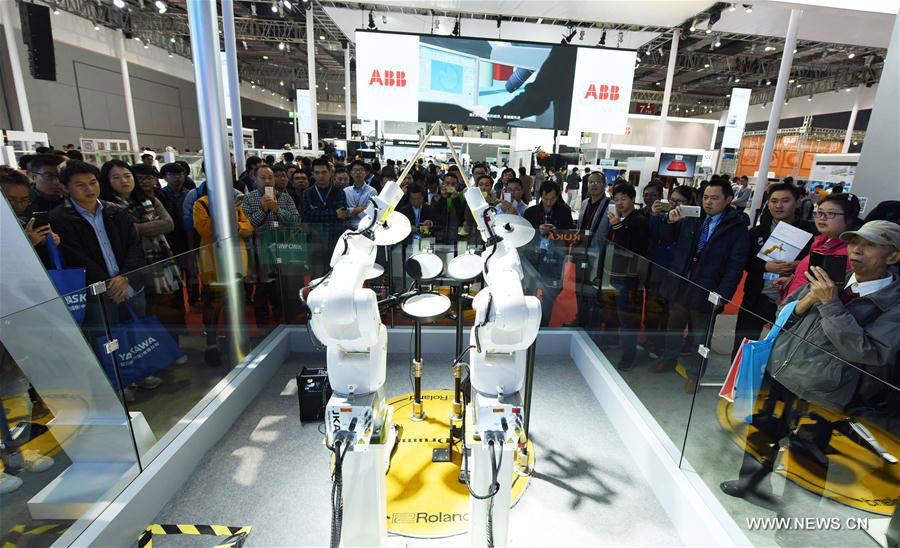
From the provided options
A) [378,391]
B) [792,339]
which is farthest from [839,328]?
[378,391]

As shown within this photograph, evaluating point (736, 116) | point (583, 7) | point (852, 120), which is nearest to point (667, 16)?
point (583, 7)

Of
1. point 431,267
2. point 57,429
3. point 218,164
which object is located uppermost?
point 218,164

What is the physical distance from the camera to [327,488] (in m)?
2.60

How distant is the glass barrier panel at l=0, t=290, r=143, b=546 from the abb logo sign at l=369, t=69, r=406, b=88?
401 centimetres

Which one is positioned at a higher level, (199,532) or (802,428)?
(802,428)

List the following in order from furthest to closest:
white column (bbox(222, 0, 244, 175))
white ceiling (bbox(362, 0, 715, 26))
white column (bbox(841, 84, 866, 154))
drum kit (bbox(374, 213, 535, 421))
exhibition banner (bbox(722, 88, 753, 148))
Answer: white column (bbox(841, 84, 866, 154)) < exhibition banner (bbox(722, 88, 753, 148)) < white ceiling (bbox(362, 0, 715, 26)) < white column (bbox(222, 0, 244, 175)) < drum kit (bbox(374, 213, 535, 421))

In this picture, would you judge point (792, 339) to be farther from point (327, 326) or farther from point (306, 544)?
point (306, 544)

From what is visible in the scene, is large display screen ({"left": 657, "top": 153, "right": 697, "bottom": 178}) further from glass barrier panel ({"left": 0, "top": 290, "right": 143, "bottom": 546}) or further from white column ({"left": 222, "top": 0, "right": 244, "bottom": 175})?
glass barrier panel ({"left": 0, "top": 290, "right": 143, "bottom": 546})

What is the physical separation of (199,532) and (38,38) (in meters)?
9.37

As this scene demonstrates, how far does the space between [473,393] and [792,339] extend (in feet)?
4.88

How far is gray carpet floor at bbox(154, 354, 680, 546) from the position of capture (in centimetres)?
233

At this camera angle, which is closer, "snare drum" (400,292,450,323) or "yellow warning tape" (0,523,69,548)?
"yellow warning tape" (0,523,69,548)

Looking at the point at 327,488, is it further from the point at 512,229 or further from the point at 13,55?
the point at 13,55

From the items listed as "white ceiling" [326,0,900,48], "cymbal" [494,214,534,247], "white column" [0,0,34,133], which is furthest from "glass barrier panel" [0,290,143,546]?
"white column" [0,0,34,133]
